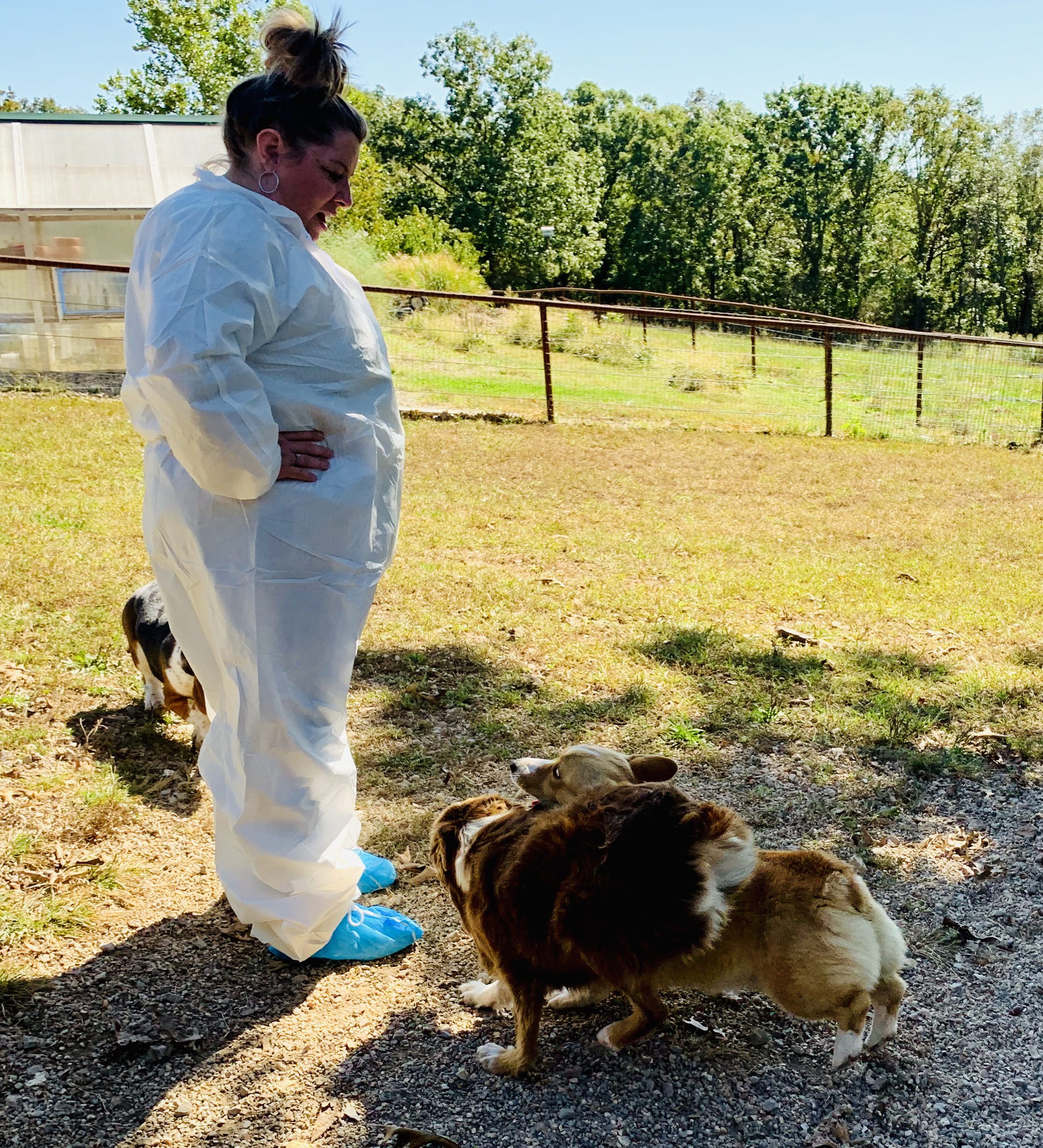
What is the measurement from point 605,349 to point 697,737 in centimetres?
1467

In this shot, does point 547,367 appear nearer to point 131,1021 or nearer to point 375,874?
point 375,874

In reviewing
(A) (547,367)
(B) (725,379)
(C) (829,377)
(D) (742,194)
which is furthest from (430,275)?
(D) (742,194)

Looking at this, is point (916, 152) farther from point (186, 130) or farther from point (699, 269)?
point (186, 130)

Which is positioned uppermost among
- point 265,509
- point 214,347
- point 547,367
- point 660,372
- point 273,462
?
point 214,347

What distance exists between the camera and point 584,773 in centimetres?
317

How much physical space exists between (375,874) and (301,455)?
5.32 feet

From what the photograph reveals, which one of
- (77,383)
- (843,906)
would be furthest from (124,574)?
(77,383)

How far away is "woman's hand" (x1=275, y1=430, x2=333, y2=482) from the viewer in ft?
8.41

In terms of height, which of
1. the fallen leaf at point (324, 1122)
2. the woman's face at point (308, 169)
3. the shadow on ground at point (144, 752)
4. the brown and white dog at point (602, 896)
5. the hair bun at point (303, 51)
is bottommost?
the fallen leaf at point (324, 1122)

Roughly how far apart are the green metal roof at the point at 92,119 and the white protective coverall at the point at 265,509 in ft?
55.1

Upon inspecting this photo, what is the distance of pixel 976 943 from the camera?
3.28 meters

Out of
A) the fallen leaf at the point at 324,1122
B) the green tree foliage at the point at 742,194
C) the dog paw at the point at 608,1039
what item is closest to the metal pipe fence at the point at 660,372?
the dog paw at the point at 608,1039

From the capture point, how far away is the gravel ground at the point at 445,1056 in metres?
2.52

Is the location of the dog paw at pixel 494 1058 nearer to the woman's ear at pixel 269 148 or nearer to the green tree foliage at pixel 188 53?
the woman's ear at pixel 269 148
